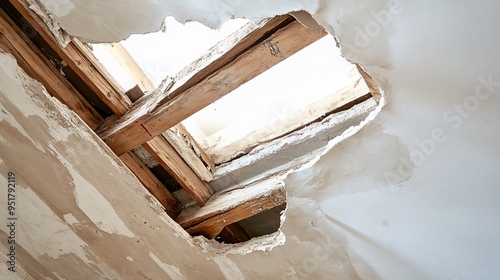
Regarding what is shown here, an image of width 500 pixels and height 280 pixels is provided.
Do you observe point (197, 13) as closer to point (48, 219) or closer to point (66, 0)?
point (66, 0)

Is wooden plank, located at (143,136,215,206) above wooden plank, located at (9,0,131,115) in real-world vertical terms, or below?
below

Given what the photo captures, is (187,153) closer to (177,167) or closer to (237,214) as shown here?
(177,167)

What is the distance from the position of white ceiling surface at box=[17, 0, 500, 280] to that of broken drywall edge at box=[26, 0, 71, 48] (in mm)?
61

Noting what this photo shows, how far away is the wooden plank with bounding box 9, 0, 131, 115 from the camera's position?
53.5 inches

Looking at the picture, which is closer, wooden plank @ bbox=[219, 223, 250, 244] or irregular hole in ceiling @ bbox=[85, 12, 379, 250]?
irregular hole in ceiling @ bbox=[85, 12, 379, 250]

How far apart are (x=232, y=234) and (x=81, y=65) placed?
1.06m

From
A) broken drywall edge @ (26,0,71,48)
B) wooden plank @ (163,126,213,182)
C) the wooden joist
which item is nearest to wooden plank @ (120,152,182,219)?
the wooden joist

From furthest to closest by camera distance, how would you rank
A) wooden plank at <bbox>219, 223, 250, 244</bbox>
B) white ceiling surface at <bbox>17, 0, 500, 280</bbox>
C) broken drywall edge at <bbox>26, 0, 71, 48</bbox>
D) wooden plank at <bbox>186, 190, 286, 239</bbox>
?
1. wooden plank at <bbox>219, 223, 250, 244</bbox>
2. wooden plank at <bbox>186, 190, 286, 239</bbox>
3. broken drywall edge at <bbox>26, 0, 71, 48</bbox>
4. white ceiling surface at <bbox>17, 0, 500, 280</bbox>

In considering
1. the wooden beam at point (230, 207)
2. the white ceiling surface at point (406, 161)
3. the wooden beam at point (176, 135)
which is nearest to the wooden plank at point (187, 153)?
the wooden beam at point (176, 135)

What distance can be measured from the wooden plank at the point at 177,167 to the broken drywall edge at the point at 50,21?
0.52 meters

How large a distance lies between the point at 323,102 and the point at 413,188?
0.51m

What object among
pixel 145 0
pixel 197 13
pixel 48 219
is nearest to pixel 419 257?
pixel 197 13

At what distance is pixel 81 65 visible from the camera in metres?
1.50

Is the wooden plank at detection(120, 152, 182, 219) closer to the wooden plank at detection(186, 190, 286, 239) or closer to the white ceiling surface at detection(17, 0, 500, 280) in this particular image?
the wooden plank at detection(186, 190, 286, 239)
